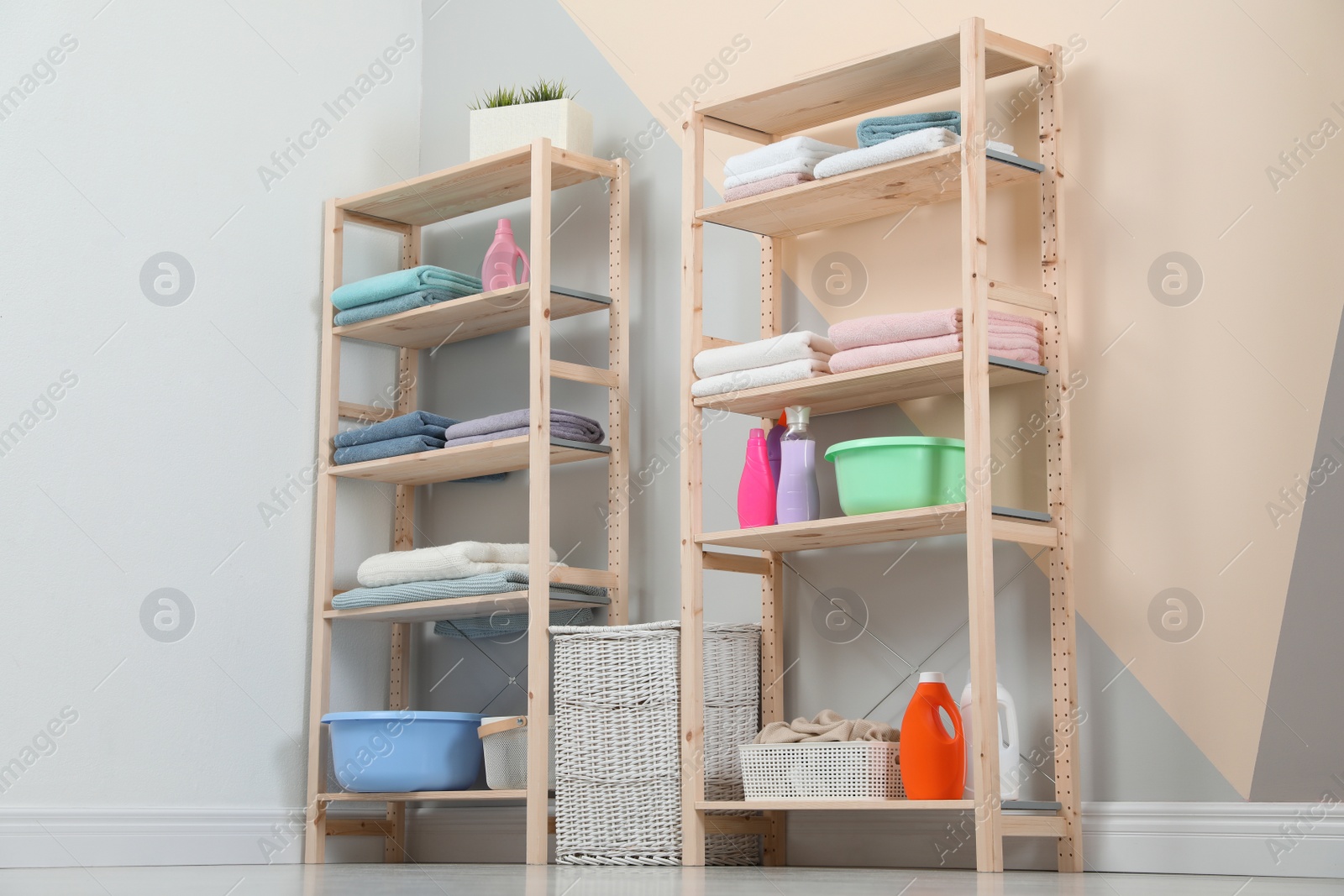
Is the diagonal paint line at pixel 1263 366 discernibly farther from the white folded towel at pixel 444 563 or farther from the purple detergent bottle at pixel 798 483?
the white folded towel at pixel 444 563

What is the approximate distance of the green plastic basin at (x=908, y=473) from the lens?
2342mm

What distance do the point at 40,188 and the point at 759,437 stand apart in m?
1.54

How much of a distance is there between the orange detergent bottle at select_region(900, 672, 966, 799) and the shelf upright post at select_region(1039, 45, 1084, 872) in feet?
0.62

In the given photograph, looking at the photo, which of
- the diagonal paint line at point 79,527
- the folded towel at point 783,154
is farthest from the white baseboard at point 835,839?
the folded towel at point 783,154

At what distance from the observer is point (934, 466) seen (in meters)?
2.35

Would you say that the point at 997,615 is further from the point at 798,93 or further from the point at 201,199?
the point at 201,199

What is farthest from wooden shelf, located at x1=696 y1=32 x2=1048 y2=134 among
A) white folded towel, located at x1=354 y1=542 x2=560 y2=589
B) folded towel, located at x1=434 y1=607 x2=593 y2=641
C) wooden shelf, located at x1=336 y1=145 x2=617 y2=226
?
folded towel, located at x1=434 y1=607 x2=593 y2=641

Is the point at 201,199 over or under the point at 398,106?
under

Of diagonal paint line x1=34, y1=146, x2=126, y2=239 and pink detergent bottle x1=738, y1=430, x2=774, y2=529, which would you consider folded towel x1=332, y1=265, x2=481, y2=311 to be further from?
pink detergent bottle x1=738, y1=430, x2=774, y2=529

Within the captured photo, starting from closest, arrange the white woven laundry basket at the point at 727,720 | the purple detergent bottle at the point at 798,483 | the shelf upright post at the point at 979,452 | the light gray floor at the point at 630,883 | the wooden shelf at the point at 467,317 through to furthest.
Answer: the light gray floor at the point at 630,883 → the shelf upright post at the point at 979,452 → the purple detergent bottle at the point at 798,483 → the white woven laundry basket at the point at 727,720 → the wooden shelf at the point at 467,317

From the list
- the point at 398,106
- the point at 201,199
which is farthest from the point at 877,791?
the point at 398,106

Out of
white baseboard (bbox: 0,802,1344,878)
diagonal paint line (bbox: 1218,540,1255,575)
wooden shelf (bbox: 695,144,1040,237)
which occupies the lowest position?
white baseboard (bbox: 0,802,1344,878)

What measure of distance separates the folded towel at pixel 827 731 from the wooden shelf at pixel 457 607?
58cm

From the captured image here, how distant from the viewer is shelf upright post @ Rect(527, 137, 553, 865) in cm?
272
